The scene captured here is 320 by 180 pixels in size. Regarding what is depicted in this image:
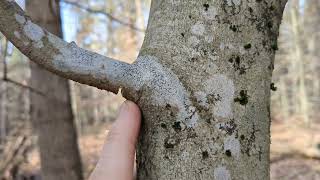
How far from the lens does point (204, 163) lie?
1381 millimetres

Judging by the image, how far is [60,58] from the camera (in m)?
1.44

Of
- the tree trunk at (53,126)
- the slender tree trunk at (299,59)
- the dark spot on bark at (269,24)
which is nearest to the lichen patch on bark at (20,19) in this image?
the dark spot on bark at (269,24)

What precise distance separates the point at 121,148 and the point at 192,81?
0.92 ft

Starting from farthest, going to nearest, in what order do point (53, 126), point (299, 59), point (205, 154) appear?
point (299, 59)
point (53, 126)
point (205, 154)

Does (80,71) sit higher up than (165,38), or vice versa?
(165,38)

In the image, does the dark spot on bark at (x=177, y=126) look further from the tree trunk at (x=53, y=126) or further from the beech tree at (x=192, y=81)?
the tree trunk at (x=53, y=126)

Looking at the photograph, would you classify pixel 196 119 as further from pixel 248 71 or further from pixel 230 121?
pixel 248 71

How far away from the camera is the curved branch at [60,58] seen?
1.43 m

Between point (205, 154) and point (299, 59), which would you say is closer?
point (205, 154)

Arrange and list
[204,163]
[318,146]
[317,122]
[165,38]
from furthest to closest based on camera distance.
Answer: [317,122], [318,146], [165,38], [204,163]

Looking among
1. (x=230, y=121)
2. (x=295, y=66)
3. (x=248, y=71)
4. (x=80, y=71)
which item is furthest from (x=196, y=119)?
(x=295, y=66)

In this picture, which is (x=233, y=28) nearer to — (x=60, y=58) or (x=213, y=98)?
(x=213, y=98)

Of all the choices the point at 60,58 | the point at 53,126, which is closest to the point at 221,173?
the point at 60,58

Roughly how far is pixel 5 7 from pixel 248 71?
0.73 meters
